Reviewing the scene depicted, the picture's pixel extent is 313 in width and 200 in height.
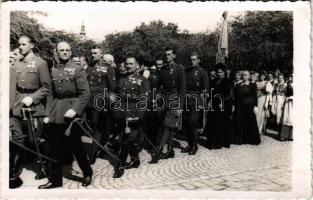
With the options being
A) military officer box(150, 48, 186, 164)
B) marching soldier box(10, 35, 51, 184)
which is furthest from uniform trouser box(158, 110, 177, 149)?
marching soldier box(10, 35, 51, 184)

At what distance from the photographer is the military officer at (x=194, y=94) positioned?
6.81 meters

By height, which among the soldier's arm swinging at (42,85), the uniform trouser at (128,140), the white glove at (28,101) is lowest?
the uniform trouser at (128,140)

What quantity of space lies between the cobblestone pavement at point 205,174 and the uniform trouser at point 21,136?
30cm

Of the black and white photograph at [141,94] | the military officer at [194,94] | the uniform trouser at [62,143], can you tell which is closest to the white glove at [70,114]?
the black and white photograph at [141,94]

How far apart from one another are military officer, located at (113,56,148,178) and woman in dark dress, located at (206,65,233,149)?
1246 mm

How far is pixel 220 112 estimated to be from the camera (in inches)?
282

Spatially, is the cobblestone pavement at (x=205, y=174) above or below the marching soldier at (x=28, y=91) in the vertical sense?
below

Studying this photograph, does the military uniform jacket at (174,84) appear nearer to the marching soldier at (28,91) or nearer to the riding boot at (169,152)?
the riding boot at (169,152)

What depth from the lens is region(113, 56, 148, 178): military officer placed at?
6.18 m

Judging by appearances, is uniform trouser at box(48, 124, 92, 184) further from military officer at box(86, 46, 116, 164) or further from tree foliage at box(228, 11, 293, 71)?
→ tree foliage at box(228, 11, 293, 71)

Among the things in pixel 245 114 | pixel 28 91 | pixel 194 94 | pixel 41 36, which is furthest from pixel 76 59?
pixel 245 114

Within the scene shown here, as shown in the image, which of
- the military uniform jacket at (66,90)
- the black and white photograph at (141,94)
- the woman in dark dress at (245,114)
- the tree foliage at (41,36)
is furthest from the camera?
the woman in dark dress at (245,114)

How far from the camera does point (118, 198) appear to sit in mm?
6121

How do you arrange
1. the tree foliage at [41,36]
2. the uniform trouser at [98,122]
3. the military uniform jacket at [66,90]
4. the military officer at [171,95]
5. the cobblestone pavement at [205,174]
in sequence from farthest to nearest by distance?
the military officer at [171,95]
the uniform trouser at [98,122]
the tree foliage at [41,36]
the cobblestone pavement at [205,174]
the military uniform jacket at [66,90]
